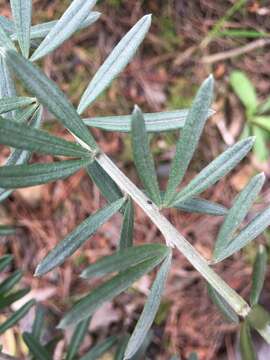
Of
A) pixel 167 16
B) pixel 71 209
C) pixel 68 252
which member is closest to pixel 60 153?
pixel 68 252

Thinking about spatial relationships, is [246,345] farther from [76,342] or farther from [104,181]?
[76,342]

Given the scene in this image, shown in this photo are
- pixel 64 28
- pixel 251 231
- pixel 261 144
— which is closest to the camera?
pixel 251 231

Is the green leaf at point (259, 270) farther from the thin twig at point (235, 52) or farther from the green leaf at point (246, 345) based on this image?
the thin twig at point (235, 52)

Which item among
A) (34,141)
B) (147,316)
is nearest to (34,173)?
(34,141)

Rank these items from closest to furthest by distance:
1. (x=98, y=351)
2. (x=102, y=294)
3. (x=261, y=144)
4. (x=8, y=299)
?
1. (x=102, y=294)
2. (x=8, y=299)
3. (x=98, y=351)
4. (x=261, y=144)

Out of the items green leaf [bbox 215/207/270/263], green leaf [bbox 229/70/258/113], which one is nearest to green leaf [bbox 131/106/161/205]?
green leaf [bbox 215/207/270/263]
